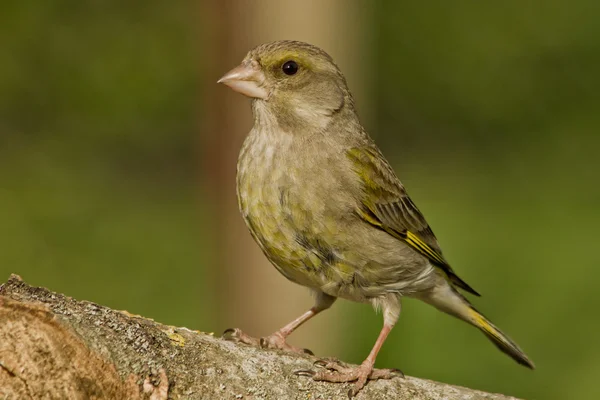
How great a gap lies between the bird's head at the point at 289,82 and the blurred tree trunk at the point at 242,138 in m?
1.10

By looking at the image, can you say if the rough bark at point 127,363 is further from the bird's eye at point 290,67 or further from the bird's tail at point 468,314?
the bird's tail at point 468,314

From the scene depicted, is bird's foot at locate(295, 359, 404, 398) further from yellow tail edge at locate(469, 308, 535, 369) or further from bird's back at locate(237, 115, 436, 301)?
yellow tail edge at locate(469, 308, 535, 369)

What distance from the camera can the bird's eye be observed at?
430 cm

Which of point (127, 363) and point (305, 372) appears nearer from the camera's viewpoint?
point (127, 363)

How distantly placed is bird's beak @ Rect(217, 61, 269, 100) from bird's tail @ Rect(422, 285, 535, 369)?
1.43m

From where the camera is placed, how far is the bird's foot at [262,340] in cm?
420

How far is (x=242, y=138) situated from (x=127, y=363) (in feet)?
9.07

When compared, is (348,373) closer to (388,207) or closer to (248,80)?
(388,207)

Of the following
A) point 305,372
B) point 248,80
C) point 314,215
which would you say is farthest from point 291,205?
point 305,372

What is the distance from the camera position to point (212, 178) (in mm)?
5809

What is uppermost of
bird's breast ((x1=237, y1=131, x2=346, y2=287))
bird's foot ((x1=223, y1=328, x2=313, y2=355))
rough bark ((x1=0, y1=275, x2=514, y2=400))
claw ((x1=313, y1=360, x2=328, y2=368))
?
bird's breast ((x1=237, y1=131, x2=346, y2=287))

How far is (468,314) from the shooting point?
16.6 ft

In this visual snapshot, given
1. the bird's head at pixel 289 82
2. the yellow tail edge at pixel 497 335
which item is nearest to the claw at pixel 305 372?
the bird's head at pixel 289 82

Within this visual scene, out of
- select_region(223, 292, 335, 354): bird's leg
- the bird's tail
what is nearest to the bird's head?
select_region(223, 292, 335, 354): bird's leg
